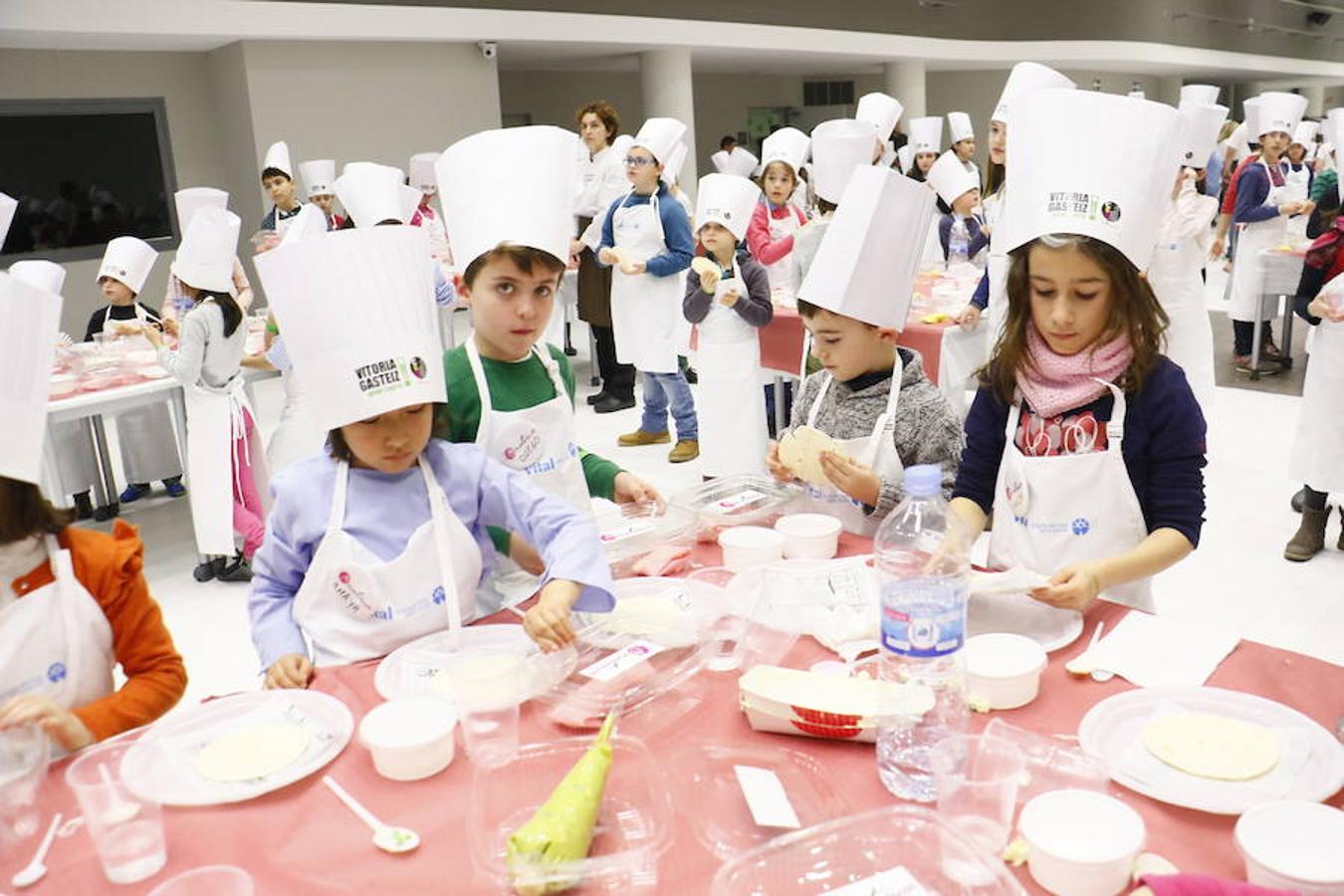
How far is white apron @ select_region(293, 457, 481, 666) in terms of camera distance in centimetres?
142

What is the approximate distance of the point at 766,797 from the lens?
980 mm

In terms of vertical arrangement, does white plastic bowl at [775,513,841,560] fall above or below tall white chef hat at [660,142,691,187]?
below

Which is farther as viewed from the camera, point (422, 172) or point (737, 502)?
point (422, 172)

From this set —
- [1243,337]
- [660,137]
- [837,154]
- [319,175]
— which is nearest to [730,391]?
[837,154]

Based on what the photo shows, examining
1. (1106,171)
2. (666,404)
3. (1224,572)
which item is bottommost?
(1224,572)

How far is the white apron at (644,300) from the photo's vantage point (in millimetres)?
5062

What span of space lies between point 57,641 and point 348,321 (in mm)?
584

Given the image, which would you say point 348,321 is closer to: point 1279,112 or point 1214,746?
point 1214,746

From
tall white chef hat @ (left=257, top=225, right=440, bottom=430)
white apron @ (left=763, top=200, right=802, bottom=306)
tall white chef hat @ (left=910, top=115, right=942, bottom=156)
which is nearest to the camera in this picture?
tall white chef hat @ (left=257, top=225, right=440, bottom=430)

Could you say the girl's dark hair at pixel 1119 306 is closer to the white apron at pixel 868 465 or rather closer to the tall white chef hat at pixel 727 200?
the white apron at pixel 868 465

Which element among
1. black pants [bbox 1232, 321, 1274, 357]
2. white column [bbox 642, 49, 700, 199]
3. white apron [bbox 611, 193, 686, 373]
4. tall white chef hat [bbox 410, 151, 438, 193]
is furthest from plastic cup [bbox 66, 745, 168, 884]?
white column [bbox 642, 49, 700, 199]

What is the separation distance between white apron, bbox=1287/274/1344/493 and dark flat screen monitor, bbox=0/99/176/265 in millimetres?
8514

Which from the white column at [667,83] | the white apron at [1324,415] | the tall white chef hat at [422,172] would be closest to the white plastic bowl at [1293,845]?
the white apron at [1324,415]

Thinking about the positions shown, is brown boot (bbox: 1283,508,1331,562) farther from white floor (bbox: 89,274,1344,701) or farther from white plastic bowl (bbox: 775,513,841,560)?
white plastic bowl (bbox: 775,513,841,560)
